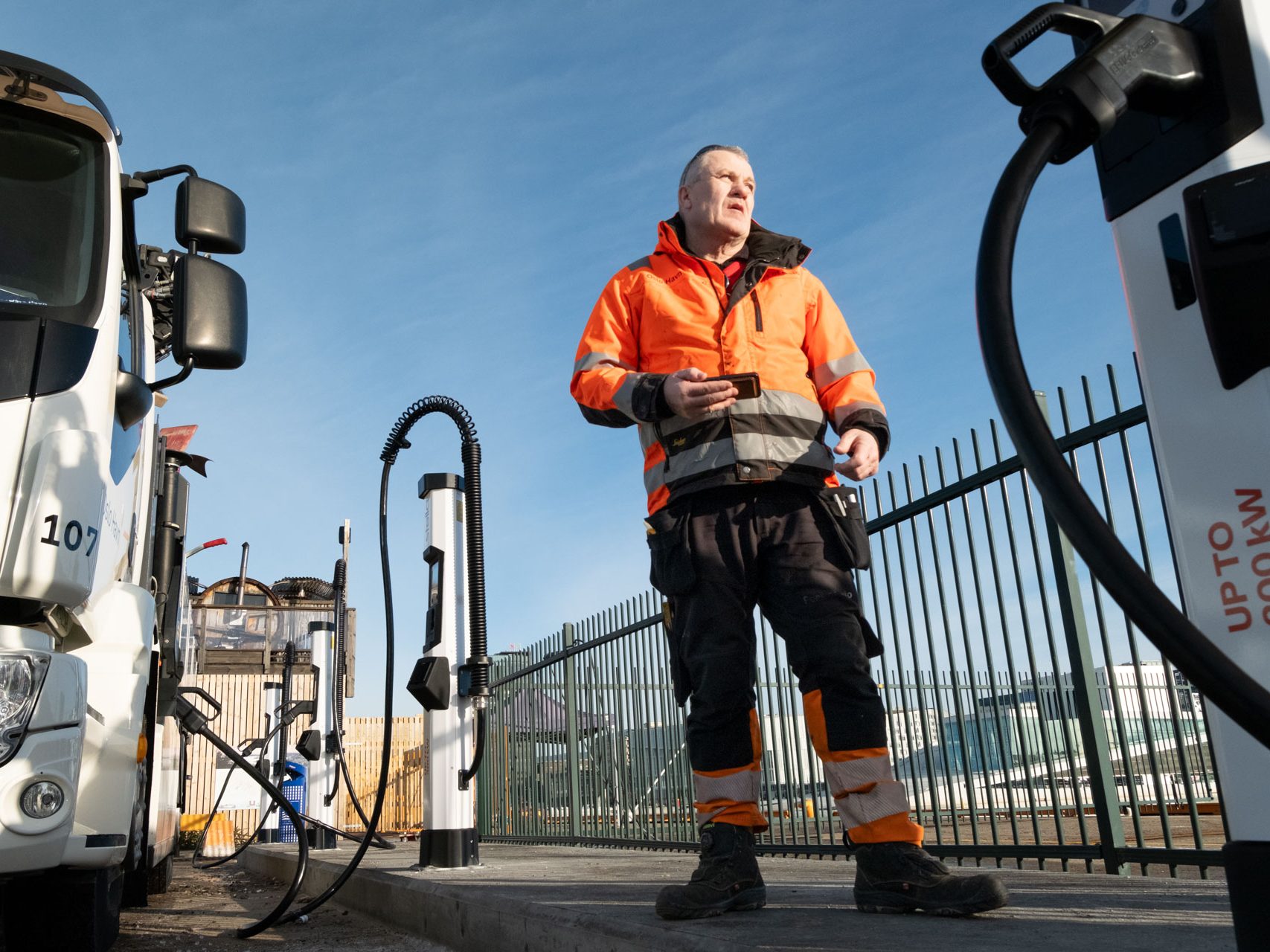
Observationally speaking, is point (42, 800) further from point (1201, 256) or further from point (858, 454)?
point (1201, 256)

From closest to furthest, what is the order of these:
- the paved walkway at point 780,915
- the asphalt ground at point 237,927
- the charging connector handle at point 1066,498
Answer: the charging connector handle at point 1066,498, the paved walkway at point 780,915, the asphalt ground at point 237,927

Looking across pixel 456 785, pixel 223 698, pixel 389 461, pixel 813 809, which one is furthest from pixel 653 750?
pixel 223 698

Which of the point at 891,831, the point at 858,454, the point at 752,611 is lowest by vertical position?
the point at 891,831

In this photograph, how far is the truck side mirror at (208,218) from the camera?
3332mm

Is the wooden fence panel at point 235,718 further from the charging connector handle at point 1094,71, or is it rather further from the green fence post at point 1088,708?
the charging connector handle at point 1094,71

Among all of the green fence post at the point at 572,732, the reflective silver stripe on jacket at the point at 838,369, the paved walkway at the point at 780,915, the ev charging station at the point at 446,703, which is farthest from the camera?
the green fence post at the point at 572,732

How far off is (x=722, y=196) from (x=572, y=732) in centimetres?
610

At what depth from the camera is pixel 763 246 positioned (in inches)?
114

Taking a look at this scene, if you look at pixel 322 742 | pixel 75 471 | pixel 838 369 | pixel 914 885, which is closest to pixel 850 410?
pixel 838 369

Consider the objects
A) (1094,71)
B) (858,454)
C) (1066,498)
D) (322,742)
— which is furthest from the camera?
(322,742)

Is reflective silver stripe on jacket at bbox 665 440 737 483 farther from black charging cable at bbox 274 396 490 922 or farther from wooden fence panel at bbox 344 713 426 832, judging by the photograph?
wooden fence panel at bbox 344 713 426 832

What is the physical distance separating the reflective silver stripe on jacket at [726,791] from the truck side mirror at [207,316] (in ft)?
6.53

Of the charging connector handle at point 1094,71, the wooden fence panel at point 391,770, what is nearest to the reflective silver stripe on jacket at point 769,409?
the charging connector handle at point 1094,71

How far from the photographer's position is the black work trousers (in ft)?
8.26
